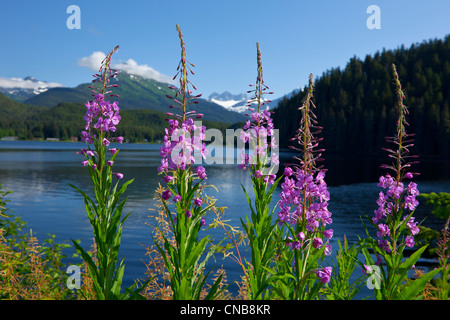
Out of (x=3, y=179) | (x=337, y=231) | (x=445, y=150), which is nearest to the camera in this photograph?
(x=337, y=231)

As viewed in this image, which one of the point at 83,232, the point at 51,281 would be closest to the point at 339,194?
the point at 83,232

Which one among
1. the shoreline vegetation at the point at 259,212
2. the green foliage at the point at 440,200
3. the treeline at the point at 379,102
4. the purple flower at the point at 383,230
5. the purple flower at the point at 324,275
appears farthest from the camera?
the treeline at the point at 379,102

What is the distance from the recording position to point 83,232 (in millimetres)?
25078

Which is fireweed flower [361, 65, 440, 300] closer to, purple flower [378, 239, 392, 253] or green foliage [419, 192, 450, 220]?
purple flower [378, 239, 392, 253]

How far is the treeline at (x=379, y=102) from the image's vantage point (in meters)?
117

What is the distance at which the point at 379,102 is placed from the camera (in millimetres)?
139000

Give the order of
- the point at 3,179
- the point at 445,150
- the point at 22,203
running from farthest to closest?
the point at 445,150 → the point at 3,179 → the point at 22,203

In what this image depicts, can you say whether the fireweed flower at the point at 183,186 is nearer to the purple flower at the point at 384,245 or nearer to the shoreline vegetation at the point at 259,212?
the shoreline vegetation at the point at 259,212

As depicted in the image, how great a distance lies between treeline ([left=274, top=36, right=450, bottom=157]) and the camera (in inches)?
4594

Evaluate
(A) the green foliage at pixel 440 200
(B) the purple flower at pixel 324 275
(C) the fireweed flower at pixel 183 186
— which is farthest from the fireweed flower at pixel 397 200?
(A) the green foliage at pixel 440 200

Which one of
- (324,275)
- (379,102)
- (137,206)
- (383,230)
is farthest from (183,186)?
(379,102)

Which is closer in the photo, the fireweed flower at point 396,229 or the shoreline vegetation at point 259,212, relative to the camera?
the shoreline vegetation at point 259,212
